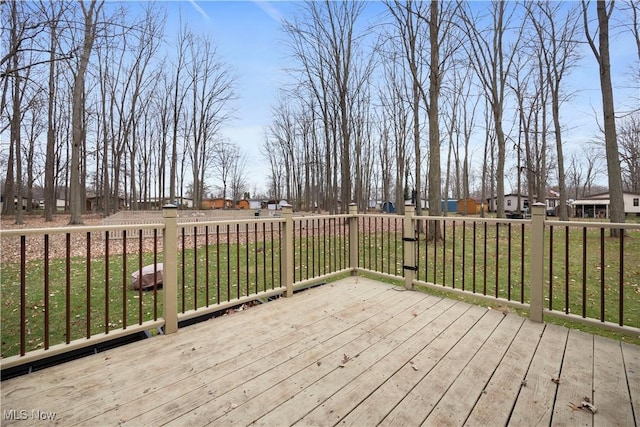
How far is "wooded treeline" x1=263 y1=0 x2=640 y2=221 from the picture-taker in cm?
827

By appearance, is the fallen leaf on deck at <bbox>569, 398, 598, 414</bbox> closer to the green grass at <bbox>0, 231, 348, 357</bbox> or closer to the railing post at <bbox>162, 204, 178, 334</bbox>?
the green grass at <bbox>0, 231, 348, 357</bbox>

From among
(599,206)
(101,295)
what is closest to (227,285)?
(101,295)

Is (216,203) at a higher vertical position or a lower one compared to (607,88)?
lower

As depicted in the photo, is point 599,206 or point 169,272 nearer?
point 169,272

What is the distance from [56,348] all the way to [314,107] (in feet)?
48.8

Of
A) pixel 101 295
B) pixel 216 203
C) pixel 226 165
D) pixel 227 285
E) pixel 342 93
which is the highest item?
pixel 226 165

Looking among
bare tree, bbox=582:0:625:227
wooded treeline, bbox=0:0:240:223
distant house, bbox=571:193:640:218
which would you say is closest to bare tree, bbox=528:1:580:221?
bare tree, bbox=582:0:625:227

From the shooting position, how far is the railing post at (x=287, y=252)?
3.44 m

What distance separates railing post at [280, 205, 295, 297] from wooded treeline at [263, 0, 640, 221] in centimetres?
587

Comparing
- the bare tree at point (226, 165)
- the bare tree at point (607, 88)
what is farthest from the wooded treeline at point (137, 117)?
the bare tree at point (607, 88)

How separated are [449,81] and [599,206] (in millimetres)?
25043

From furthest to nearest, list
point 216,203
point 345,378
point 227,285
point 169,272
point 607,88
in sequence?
1. point 216,203
2. point 607,88
3. point 227,285
4. point 169,272
5. point 345,378

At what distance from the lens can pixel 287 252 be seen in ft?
11.4

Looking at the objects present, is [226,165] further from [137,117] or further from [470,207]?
[470,207]
